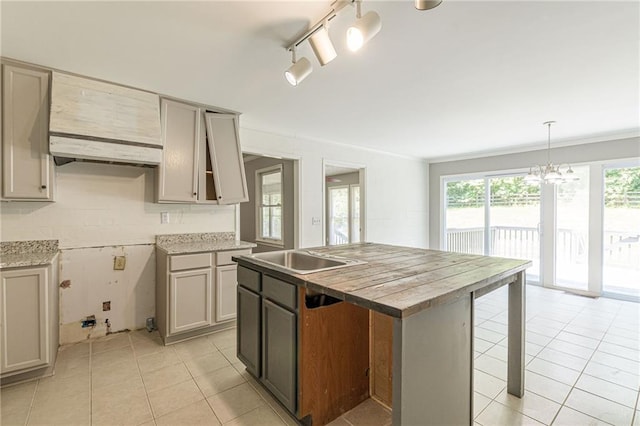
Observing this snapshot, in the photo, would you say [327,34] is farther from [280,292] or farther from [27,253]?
[27,253]

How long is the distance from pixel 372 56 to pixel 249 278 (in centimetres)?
185

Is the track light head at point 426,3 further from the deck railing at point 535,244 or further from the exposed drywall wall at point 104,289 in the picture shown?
the deck railing at point 535,244

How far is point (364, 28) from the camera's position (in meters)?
1.44

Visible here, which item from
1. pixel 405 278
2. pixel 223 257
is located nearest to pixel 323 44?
pixel 405 278

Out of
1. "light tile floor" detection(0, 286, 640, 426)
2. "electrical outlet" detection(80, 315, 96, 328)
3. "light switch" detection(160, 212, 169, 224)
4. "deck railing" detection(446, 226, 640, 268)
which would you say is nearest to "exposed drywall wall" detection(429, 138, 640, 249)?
"deck railing" detection(446, 226, 640, 268)

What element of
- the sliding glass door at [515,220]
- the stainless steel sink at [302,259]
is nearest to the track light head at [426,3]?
the stainless steel sink at [302,259]

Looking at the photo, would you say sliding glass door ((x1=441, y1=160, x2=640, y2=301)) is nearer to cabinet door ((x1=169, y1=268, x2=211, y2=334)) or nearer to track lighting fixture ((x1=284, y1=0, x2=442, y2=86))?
track lighting fixture ((x1=284, y1=0, x2=442, y2=86))

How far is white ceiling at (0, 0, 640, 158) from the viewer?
1683 mm

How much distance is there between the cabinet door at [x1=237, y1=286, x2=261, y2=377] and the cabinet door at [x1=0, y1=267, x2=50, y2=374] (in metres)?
1.39

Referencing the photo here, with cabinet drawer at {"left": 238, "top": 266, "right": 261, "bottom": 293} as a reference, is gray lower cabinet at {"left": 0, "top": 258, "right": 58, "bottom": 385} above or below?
below

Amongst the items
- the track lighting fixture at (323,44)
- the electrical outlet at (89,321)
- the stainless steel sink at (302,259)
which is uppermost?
the track lighting fixture at (323,44)

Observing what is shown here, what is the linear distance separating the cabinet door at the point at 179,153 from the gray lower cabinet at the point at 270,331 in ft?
4.26

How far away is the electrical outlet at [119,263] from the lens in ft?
9.57

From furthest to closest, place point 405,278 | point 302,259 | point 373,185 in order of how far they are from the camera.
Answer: point 373,185 < point 302,259 < point 405,278
